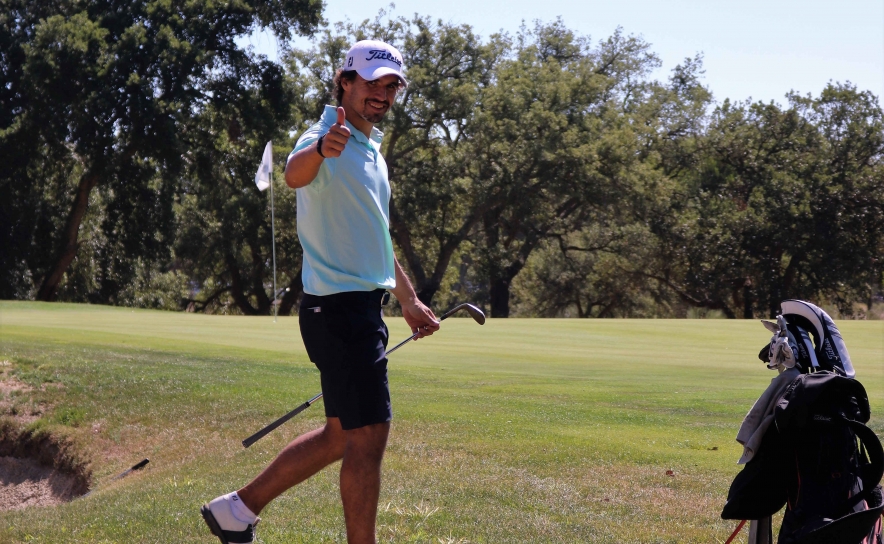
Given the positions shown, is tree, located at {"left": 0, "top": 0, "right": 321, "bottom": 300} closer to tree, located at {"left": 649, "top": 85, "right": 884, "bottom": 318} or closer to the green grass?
tree, located at {"left": 649, "top": 85, "right": 884, "bottom": 318}

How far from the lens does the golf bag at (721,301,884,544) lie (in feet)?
10.6

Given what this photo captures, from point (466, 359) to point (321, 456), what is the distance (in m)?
10.5

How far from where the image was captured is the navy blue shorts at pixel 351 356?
358cm

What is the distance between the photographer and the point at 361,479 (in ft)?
11.8

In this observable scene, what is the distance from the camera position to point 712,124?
49.1 meters

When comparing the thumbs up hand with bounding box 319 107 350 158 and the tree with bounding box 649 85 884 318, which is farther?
the tree with bounding box 649 85 884 318

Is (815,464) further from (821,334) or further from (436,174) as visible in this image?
(436,174)

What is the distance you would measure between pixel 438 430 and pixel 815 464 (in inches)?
182

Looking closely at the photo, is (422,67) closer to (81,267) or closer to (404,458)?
(81,267)

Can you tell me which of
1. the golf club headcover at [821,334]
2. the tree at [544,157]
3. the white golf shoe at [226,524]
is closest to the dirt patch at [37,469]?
the white golf shoe at [226,524]

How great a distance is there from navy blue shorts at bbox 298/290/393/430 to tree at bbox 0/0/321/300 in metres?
34.1

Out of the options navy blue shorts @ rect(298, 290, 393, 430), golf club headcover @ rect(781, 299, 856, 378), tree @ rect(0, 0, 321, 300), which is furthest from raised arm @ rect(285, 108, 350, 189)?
tree @ rect(0, 0, 321, 300)

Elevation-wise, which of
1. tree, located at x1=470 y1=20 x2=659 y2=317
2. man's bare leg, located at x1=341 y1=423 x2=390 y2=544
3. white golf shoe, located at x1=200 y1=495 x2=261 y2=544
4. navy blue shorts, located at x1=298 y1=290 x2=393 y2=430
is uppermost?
tree, located at x1=470 y1=20 x2=659 y2=317

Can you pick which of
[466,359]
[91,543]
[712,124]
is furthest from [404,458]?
[712,124]
